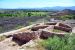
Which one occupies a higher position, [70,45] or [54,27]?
[70,45]

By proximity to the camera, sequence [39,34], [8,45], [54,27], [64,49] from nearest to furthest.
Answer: [64,49] → [8,45] → [39,34] → [54,27]

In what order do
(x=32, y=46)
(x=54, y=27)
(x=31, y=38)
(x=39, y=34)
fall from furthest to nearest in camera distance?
(x=54, y=27)
(x=39, y=34)
(x=31, y=38)
(x=32, y=46)

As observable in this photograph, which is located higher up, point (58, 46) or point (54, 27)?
point (58, 46)

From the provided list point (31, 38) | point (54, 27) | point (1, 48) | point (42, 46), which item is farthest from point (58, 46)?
point (54, 27)

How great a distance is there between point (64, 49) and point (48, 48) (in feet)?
3.77

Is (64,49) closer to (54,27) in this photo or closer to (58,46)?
(58,46)

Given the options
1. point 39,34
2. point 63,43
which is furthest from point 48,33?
point 63,43

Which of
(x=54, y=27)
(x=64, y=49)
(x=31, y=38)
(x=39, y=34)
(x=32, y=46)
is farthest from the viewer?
(x=54, y=27)

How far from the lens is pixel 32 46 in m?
16.2

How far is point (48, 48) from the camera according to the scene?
46.1ft

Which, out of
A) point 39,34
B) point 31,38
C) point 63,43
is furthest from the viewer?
point 39,34

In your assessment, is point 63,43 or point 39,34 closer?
point 63,43

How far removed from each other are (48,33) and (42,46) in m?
5.08

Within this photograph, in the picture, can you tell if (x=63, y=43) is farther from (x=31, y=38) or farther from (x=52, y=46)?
(x=31, y=38)
